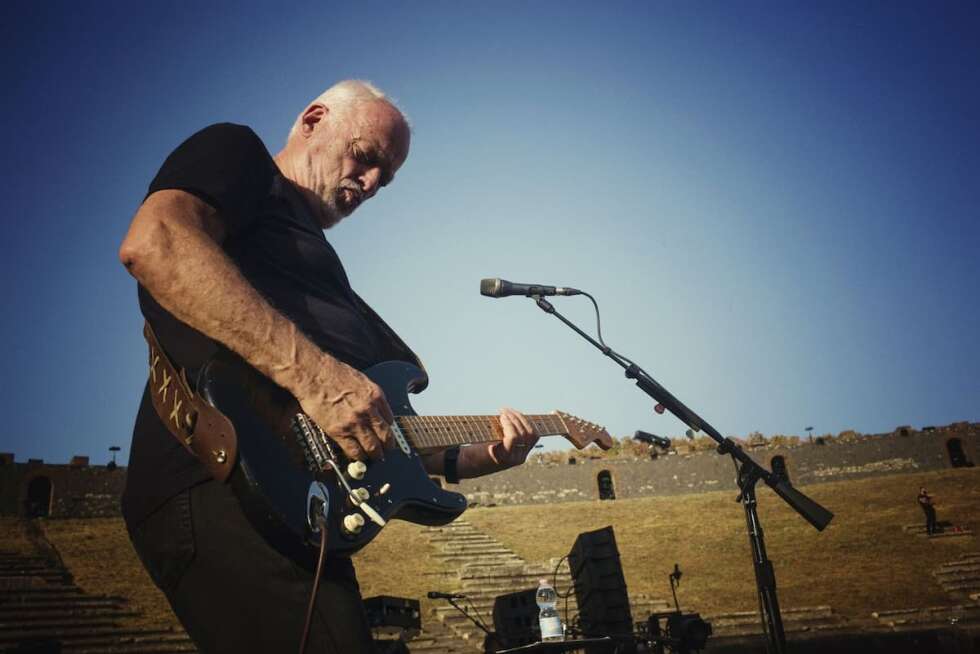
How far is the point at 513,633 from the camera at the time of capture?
26.9ft

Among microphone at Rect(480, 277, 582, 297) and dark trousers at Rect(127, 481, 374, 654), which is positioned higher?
microphone at Rect(480, 277, 582, 297)

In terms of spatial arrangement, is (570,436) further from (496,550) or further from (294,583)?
(496,550)

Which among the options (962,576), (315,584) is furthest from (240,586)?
(962,576)

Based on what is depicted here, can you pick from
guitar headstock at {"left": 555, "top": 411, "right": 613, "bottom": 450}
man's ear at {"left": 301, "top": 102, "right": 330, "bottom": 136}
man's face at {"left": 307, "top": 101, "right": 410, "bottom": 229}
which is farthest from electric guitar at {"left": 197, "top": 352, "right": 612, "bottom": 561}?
guitar headstock at {"left": 555, "top": 411, "right": 613, "bottom": 450}

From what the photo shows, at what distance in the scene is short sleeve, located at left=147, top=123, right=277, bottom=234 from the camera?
1821 millimetres

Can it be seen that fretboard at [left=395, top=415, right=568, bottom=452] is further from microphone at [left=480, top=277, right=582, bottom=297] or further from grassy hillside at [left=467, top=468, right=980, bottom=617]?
grassy hillside at [left=467, top=468, right=980, bottom=617]

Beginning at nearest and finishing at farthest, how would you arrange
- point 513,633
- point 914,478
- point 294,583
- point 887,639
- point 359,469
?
point 294,583, point 359,469, point 513,633, point 887,639, point 914,478

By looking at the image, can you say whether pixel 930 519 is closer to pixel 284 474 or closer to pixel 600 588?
pixel 600 588

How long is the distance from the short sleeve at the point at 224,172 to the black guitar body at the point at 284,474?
1.63 feet

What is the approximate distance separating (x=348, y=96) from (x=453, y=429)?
4.95 feet

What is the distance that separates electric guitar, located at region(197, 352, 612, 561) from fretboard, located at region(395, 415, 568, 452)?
156 mm

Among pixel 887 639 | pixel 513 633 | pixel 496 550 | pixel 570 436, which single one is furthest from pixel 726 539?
pixel 570 436

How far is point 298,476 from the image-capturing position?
1.68 metres

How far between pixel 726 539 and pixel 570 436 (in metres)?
21.7
